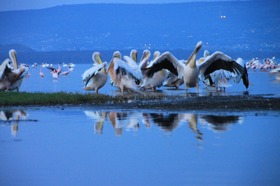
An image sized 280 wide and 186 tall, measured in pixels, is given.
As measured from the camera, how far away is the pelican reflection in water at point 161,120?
12.4 meters

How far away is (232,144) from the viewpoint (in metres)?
10.7

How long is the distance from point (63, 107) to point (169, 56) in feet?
14.3

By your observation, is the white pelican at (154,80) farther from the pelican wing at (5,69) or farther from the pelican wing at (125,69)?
the pelican wing at (5,69)

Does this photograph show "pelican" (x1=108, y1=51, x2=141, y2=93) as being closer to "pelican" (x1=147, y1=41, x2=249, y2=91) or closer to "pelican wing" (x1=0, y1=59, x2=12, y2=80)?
"pelican" (x1=147, y1=41, x2=249, y2=91)

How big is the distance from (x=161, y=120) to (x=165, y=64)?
6839 millimetres

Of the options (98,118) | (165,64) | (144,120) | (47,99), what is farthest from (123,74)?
(144,120)

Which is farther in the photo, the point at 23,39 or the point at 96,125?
the point at 23,39

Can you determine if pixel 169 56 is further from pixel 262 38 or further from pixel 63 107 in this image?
pixel 262 38

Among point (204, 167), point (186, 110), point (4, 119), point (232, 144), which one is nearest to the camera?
point (204, 167)

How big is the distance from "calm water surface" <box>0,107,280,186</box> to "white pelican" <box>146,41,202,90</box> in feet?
16.0

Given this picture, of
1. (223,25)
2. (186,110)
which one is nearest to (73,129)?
(186,110)

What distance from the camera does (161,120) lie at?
527 inches

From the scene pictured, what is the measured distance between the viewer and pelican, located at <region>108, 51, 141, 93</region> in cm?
1823

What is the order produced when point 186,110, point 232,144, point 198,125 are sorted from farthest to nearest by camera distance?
point 186,110, point 198,125, point 232,144
